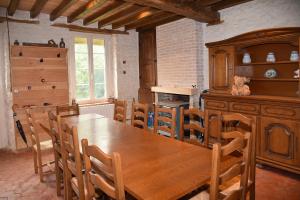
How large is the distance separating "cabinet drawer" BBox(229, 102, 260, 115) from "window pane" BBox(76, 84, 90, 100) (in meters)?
3.23

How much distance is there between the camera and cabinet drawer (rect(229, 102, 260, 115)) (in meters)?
3.35

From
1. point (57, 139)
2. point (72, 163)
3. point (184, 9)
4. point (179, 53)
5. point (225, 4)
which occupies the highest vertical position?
point (225, 4)

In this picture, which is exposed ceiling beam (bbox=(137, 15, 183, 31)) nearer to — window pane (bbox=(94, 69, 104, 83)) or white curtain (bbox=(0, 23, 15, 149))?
window pane (bbox=(94, 69, 104, 83))

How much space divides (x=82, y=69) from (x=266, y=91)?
3.79 meters

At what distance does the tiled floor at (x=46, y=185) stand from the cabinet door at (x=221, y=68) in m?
1.44

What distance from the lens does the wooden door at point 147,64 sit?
5668mm

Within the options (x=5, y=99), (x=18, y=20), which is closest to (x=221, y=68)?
(x=18, y=20)

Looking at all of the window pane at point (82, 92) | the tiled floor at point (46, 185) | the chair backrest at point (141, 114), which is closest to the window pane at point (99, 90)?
the window pane at point (82, 92)

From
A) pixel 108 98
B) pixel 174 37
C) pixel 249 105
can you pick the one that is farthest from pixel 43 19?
pixel 249 105

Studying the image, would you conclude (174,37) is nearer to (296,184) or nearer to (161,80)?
(161,80)

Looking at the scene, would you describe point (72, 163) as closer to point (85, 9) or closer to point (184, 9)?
point (184, 9)

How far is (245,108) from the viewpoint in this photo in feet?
11.4

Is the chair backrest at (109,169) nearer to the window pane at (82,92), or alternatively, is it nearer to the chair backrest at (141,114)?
the chair backrest at (141,114)

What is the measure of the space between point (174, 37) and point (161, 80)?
1.03 m
